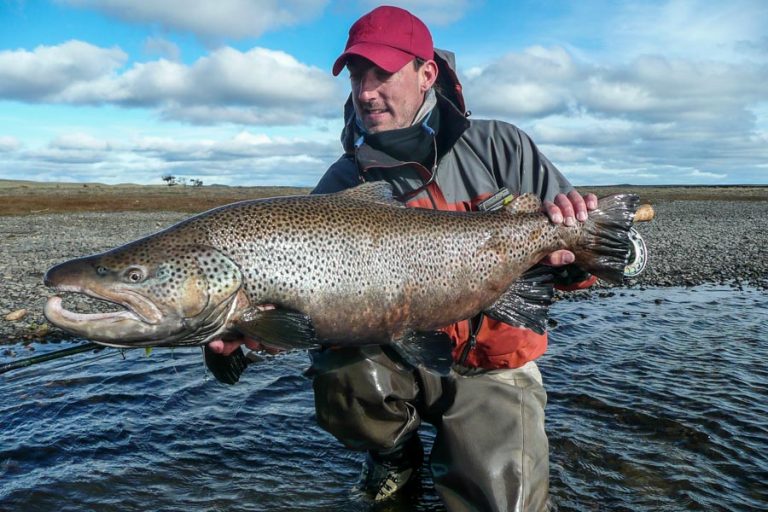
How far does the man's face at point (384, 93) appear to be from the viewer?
14.4 ft

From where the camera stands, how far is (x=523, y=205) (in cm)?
411

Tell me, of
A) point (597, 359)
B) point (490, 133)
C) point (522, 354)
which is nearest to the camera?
point (522, 354)

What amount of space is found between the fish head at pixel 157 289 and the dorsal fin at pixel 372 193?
0.91 metres

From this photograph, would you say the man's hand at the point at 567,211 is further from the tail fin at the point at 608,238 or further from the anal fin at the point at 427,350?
the anal fin at the point at 427,350

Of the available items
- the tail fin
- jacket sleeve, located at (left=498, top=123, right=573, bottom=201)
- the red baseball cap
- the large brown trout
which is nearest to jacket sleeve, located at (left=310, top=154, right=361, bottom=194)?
the red baseball cap

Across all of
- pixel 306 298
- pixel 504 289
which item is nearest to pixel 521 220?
pixel 504 289

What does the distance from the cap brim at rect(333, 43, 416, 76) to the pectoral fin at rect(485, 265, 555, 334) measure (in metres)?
1.64

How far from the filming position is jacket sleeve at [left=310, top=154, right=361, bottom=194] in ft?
15.5

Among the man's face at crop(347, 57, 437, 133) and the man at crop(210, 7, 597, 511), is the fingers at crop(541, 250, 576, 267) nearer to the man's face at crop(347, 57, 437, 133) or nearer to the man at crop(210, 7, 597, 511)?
the man at crop(210, 7, 597, 511)

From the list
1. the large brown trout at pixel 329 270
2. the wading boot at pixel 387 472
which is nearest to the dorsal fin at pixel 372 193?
the large brown trout at pixel 329 270

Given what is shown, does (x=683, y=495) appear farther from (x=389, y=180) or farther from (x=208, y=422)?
(x=208, y=422)

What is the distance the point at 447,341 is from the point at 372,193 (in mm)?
1014

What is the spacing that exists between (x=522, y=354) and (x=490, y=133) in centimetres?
157

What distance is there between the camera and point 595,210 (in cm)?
407
